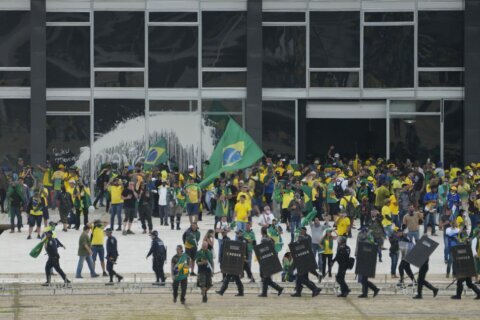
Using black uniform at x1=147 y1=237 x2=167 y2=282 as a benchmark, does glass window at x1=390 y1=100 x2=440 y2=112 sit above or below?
above

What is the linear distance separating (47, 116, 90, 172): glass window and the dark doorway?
7.92 metres

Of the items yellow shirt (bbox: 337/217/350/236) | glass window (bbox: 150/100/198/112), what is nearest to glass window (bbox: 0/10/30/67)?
glass window (bbox: 150/100/198/112)

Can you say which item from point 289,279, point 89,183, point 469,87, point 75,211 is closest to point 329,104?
point 469,87

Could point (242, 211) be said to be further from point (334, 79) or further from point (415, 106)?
point (415, 106)

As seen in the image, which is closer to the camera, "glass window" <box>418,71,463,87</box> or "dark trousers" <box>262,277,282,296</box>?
"dark trousers" <box>262,277,282,296</box>

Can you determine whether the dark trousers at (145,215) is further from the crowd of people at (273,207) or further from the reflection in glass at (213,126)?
the reflection in glass at (213,126)

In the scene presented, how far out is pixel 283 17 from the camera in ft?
172

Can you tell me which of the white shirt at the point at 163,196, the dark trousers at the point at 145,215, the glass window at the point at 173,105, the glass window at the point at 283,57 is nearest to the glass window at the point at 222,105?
the glass window at the point at 173,105

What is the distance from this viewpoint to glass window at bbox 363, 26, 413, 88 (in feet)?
172

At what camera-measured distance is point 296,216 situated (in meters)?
41.2

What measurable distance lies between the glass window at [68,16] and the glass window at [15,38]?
0.85m

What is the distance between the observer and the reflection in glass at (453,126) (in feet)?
172

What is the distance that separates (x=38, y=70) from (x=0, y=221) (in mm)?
8552

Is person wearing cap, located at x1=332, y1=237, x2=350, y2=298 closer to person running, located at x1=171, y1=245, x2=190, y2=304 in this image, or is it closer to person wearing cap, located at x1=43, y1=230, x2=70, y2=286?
person running, located at x1=171, y1=245, x2=190, y2=304
